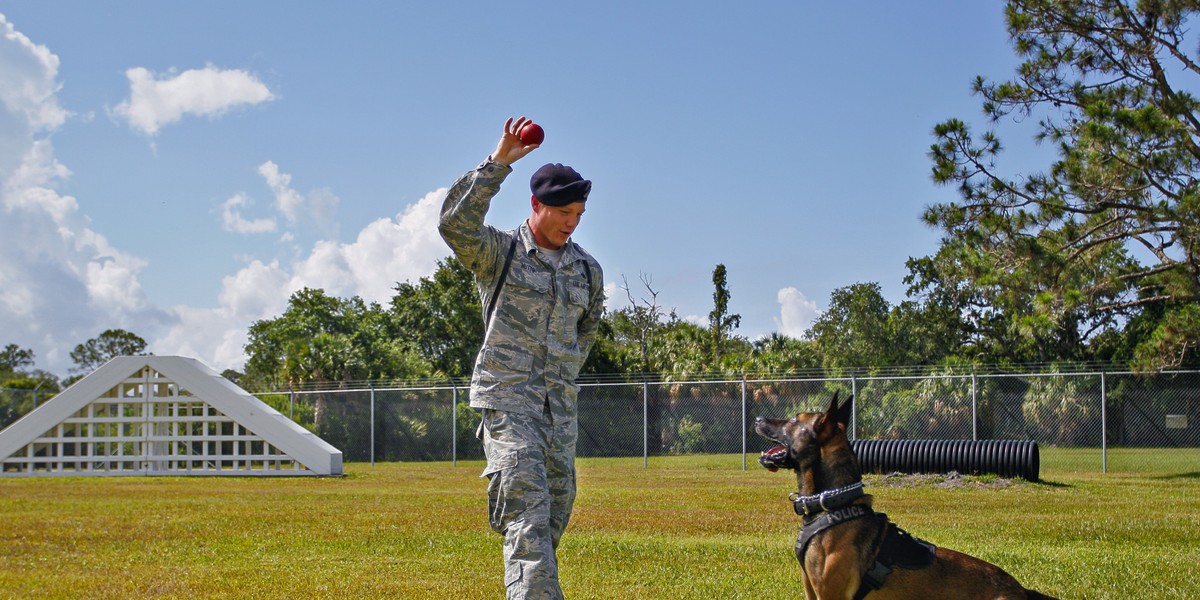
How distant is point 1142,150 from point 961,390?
339 inches

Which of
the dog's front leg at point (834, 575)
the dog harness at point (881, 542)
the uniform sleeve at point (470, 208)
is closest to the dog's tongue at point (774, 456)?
the dog harness at point (881, 542)

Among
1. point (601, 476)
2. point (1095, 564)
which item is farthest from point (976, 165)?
point (1095, 564)

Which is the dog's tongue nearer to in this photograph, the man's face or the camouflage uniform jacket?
the camouflage uniform jacket

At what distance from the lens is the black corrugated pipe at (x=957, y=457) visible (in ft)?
56.7

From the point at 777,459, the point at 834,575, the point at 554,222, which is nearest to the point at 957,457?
the point at 777,459

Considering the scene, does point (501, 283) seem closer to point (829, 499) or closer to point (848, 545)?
point (829, 499)

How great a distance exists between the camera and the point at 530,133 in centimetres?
439

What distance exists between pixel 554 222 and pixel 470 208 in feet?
1.45

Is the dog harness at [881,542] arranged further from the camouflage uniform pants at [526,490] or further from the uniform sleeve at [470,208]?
the uniform sleeve at [470,208]

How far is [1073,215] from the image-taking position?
20797 millimetres

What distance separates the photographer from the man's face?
459 cm

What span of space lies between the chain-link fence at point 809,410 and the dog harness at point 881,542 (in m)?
19.1

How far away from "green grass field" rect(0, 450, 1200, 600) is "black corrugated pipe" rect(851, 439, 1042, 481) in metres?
0.66

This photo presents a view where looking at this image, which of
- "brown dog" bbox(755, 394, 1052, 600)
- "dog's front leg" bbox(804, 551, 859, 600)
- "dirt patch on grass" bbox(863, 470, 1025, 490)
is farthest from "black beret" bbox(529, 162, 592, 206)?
"dirt patch on grass" bbox(863, 470, 1025, 490)
